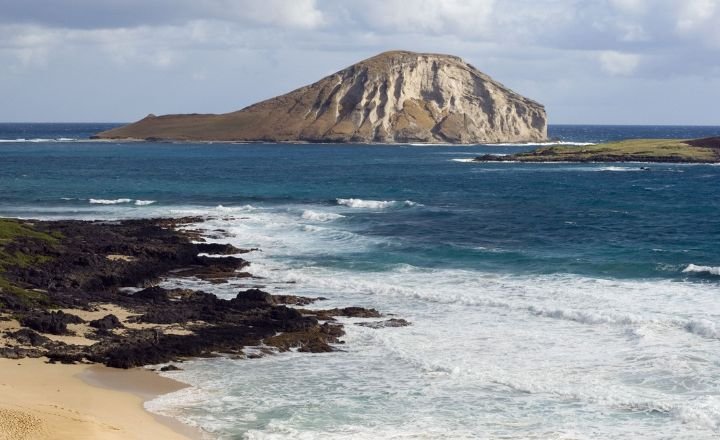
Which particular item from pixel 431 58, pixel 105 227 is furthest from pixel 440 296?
pixel 431 58

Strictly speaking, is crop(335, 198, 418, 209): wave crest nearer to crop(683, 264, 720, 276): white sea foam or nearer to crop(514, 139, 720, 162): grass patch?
crop(683, 264, 720, 276): white sea foam

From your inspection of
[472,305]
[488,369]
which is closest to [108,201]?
[472,305]

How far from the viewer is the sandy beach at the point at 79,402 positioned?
17172mm

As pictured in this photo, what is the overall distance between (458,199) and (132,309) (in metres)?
38.8

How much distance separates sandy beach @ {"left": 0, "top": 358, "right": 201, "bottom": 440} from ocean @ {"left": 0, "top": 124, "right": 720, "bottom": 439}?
0.73 m

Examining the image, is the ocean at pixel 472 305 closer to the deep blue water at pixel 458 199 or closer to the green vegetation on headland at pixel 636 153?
the deep blue water at pixel 458 199

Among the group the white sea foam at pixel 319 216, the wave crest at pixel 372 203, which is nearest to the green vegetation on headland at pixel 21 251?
the white sea foam at pixel 319 216

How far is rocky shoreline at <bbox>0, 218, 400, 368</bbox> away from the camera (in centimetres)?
2400

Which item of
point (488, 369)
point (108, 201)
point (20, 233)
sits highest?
point (20, 233)

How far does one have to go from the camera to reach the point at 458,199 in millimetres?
64688

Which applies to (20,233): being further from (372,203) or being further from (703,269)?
(372,203)

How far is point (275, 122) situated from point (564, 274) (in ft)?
517

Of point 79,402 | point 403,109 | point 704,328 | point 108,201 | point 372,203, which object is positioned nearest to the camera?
point 79,402

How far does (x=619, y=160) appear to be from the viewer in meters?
112
